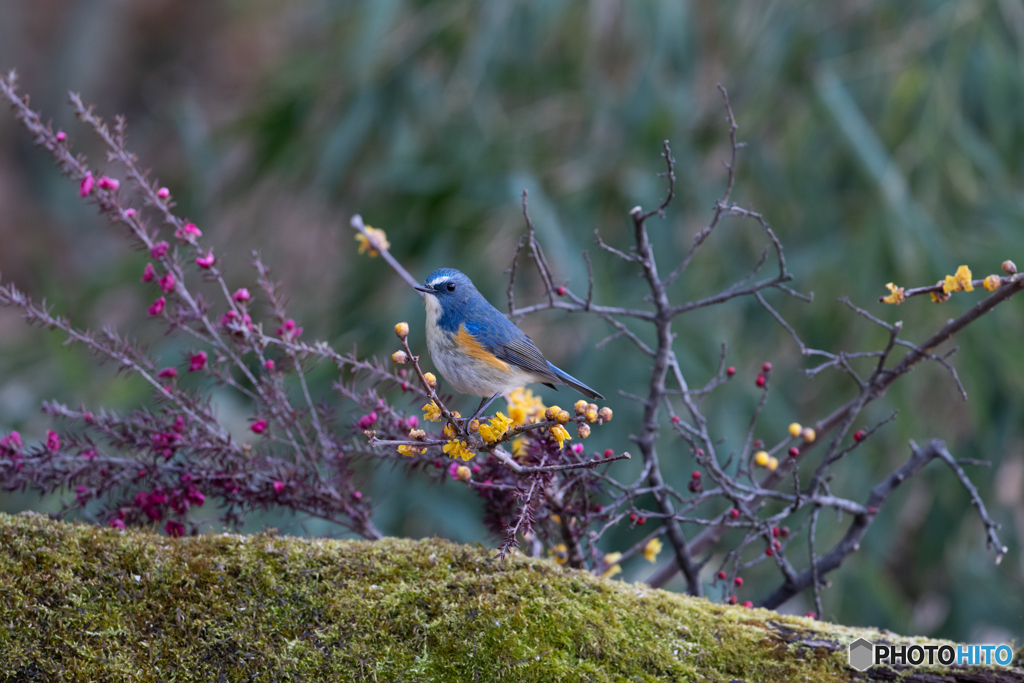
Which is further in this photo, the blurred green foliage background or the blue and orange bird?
the blurred green foliage background

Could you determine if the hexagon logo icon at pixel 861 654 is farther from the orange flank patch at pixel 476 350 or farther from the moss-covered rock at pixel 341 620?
the orange flank patch at pixel 476 350

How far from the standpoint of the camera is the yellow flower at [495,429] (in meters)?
0.96

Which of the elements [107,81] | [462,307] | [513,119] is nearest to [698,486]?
[462,307]

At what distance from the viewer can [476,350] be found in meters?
1.19

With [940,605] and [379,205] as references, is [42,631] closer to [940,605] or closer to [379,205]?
[379,205]

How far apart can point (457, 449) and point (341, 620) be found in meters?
0.33

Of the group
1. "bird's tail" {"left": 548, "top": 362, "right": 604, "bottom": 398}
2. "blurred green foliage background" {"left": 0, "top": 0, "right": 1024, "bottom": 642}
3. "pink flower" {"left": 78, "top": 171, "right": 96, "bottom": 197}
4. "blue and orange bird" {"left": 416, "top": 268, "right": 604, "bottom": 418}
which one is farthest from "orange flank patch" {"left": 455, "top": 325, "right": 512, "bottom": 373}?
"blurred green foliage background" {"left": 0, "top": 0, "right": 1024, "bottom": 642}

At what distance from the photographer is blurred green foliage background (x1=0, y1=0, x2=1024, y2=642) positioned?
2877 mm

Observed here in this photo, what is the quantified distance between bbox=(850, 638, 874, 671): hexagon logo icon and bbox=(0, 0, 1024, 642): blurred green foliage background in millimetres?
1463

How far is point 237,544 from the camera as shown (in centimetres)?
123

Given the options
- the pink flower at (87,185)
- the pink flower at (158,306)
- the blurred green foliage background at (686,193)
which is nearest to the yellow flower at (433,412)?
the pink flower at (158,306)

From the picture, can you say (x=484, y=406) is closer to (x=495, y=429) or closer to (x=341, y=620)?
(x=495, y=429)

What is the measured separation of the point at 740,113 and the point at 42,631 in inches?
119

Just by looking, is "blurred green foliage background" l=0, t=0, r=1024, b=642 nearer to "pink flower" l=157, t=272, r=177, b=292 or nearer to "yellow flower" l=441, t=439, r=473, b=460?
"pink flower" l=157, t=272, r=177, b=292
